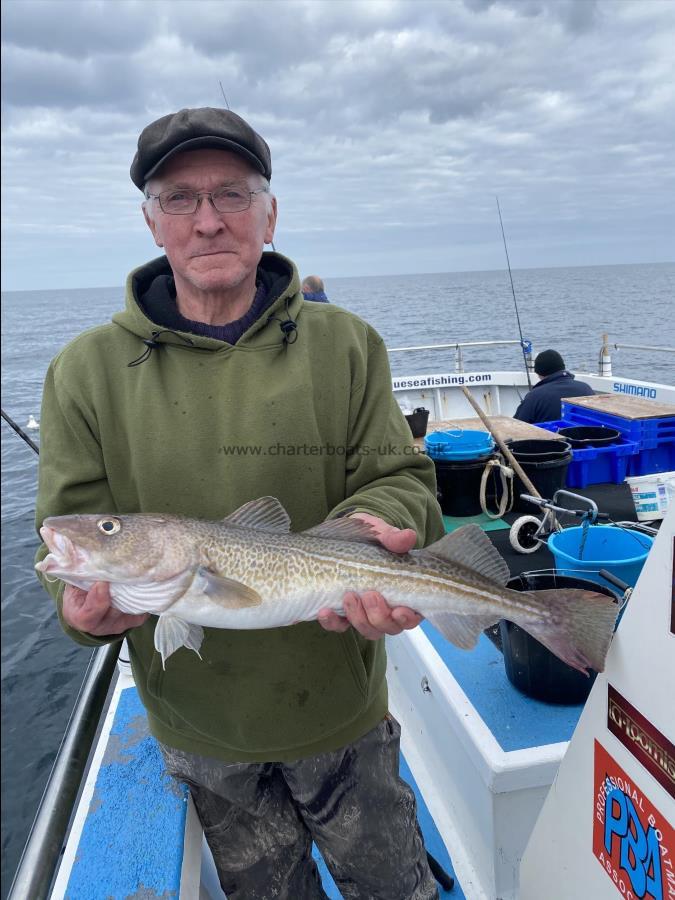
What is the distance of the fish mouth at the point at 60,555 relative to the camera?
79.1 inches

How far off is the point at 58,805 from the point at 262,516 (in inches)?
56.1

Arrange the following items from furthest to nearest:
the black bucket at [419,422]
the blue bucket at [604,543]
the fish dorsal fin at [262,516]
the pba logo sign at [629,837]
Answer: the black bucket at [419,422] → the blue bucket at [604,543] → the fish dorsal fin at [262,516] → the pba logo sign at [629,837]

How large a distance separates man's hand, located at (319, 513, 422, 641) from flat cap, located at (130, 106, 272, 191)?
4.97 ft

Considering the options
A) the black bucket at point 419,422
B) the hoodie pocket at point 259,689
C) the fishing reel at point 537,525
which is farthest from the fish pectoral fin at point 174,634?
the black bucket at point 419,422

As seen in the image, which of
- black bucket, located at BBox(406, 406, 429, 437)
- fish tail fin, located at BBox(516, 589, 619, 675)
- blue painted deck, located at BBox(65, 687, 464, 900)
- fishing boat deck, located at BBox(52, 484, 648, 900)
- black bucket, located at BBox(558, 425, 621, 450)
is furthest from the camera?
black bucket, located at BBox(406, 406, 429, 437)

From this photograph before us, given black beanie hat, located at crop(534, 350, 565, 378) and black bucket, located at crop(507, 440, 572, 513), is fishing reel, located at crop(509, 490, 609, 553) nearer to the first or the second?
black bucket, located at crop(507, 440, 572, 513)

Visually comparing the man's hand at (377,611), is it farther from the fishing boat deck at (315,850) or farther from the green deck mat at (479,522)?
the green deck mat at (479,522)

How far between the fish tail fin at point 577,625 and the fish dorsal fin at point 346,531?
64 centimetres

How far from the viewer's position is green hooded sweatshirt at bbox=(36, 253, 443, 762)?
7.59 feet

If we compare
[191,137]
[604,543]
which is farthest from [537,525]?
[191,137]

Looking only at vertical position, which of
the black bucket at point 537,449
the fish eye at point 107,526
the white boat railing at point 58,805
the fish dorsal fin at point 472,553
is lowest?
the white boat railing at point 58,805

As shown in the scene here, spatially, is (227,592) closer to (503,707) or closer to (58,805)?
(58,805)

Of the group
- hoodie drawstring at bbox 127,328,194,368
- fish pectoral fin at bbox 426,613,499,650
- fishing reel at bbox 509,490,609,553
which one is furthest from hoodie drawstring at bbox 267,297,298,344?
fishing reel at bbox 509,490,609,553

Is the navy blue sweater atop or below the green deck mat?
atop
